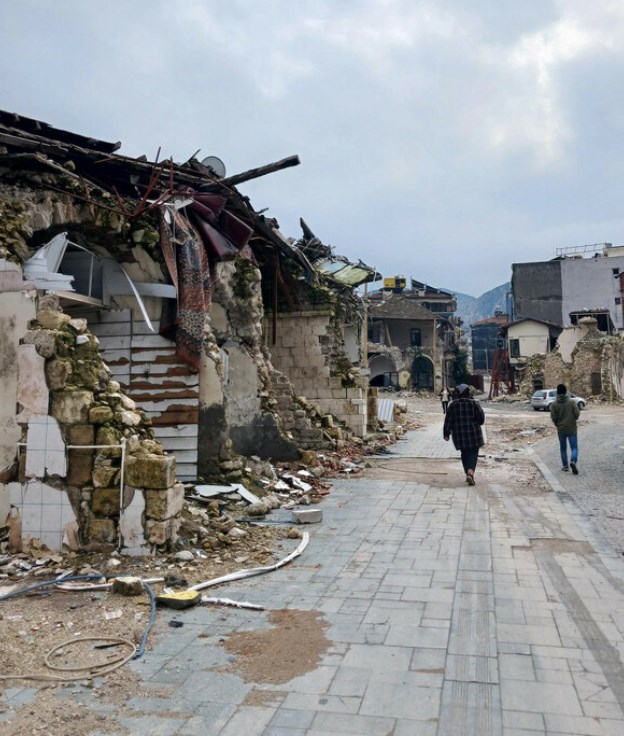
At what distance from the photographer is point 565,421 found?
11.0 metres

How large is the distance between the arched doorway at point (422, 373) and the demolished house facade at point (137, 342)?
34320 millimetres

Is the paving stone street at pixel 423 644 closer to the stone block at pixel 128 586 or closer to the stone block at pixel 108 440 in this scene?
the stone block at pixel 128 586

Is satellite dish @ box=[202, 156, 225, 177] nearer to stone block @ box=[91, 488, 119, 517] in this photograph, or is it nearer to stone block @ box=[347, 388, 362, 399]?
stone block @ box=[347, 388, 362, 399]

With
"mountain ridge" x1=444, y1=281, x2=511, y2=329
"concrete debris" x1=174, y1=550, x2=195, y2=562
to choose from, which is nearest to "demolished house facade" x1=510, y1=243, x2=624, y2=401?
"concrete debris" x1=174, y1=550, x2=195, y2=562

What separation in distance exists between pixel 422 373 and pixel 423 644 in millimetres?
46139

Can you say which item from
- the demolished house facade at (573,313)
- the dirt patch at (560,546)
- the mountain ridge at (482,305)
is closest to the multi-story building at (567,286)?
the demolished house facade at (573,313)

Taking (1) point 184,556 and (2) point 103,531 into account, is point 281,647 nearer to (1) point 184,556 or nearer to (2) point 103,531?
(1) point 184,556

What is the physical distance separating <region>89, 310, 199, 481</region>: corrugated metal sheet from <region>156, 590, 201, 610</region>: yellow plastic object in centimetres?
409

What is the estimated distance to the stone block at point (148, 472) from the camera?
577 centimetres

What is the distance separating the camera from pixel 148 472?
5.80m

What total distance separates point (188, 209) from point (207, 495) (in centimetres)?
443

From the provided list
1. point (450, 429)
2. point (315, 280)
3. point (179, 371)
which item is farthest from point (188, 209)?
point (315, 280)

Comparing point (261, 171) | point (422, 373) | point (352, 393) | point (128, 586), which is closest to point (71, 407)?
point (128, 586)

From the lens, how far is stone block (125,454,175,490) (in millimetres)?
5773
